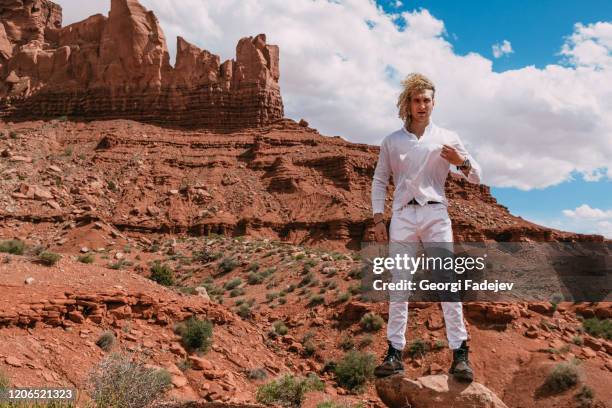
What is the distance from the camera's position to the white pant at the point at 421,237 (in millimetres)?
4805

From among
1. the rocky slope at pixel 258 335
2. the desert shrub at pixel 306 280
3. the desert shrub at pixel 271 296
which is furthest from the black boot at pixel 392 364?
the desert shrub at pixel 306 280

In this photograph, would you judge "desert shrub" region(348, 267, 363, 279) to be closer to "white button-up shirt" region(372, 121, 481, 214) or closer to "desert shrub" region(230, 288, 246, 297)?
"desert shrub" region(230, 288, 246, 297)

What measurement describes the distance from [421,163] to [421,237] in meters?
0.71

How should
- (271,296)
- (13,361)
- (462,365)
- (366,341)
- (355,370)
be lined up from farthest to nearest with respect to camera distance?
(271,296)
(366,341)
(355,370)
(13,361)
(462,365)

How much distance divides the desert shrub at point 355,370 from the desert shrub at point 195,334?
4049 mm

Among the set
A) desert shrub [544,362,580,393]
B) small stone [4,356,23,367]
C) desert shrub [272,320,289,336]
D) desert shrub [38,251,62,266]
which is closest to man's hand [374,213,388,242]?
small stone [4,356,23,367]

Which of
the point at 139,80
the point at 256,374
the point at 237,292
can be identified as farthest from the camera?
the point at 139,80

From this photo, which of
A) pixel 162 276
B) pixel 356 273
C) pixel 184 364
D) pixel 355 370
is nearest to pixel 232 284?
pixel 162 276

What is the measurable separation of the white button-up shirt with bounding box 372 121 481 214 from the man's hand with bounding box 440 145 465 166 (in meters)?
0.11

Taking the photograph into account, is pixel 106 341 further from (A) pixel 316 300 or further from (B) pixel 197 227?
(B) pixel 197 227

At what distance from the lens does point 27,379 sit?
866 centimetres

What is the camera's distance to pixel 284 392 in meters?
10.8

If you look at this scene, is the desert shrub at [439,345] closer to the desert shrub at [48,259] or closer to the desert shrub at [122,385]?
the desert shrub at [122,385]

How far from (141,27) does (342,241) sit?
4014cm
